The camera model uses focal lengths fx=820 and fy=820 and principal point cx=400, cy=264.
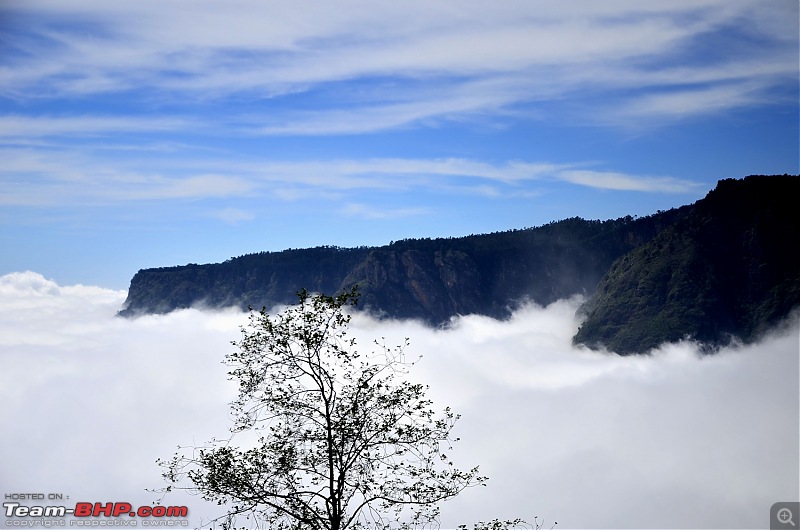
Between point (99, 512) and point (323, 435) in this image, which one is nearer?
point (323, 435)

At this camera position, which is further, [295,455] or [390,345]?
[390,345]

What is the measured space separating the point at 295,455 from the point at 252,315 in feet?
12.0

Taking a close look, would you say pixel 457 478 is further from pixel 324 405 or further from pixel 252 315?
pixel 252 315

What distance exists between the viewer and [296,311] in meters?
20.6

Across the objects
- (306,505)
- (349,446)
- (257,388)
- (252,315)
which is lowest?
(306,505)

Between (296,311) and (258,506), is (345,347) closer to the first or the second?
(296,311)

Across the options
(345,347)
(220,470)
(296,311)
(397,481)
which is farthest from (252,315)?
(397,481)

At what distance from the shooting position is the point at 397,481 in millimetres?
20609

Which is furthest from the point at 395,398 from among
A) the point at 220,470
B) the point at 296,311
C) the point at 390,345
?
the point at 220,470

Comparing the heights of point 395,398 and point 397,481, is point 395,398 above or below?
above

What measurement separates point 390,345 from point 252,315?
3.72 meters

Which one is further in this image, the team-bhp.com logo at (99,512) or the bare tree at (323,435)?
the team-bhp.com logo at (99,512)

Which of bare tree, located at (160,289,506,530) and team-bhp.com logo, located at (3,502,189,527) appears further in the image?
team-bhp.com logo, located at (3,502,189,527)

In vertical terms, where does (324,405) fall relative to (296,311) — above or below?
below
